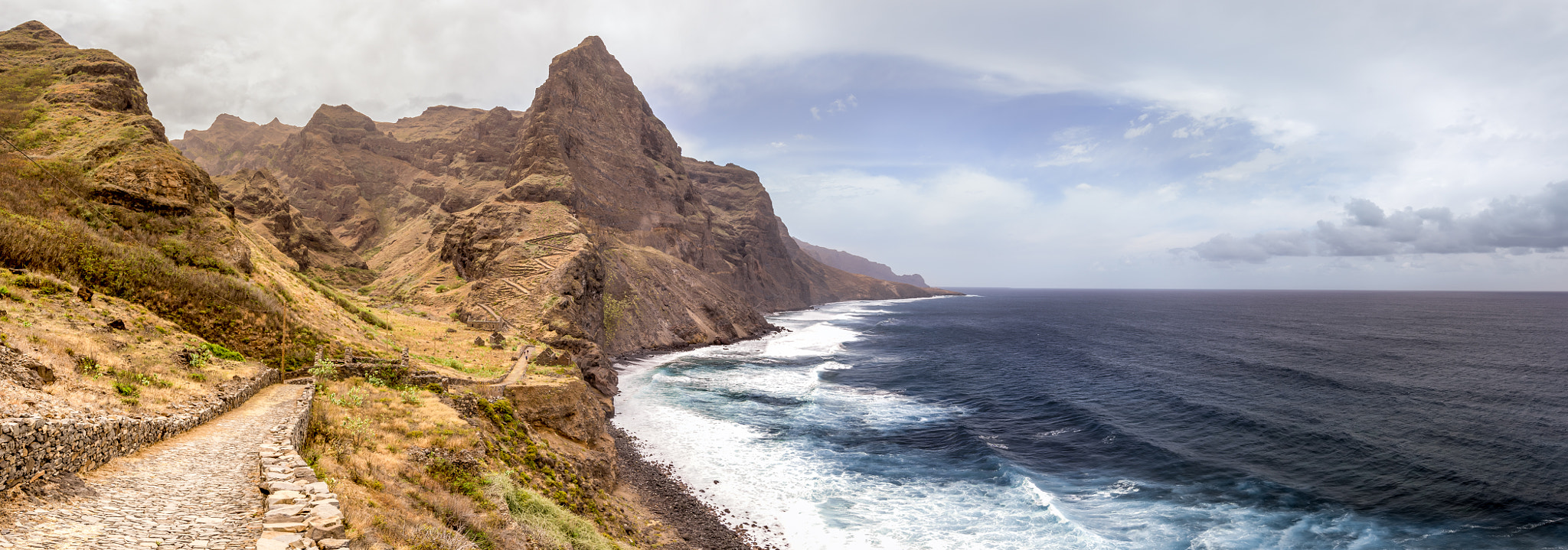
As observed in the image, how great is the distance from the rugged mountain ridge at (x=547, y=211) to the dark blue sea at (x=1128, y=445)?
39.6 ft

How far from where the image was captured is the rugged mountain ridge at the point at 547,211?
63.1 metres

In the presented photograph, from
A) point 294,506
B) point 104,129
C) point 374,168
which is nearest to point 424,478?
point 294,506

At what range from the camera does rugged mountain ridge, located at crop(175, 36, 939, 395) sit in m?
63.1

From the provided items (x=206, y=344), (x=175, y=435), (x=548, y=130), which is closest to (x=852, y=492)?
(x=175, y=435)

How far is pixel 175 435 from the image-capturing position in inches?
508

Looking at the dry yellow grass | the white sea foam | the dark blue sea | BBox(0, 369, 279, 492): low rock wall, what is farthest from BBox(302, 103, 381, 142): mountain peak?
BBox(0, 369, 279, 492): low rock wall

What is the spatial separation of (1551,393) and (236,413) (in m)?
84.8

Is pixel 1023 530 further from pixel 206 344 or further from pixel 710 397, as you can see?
pixel 206 344

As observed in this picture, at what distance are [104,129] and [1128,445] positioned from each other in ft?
202

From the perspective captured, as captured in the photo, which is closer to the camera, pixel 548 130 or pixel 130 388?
pixel 130 388

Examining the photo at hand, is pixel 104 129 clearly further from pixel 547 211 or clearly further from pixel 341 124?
pixel 341 124

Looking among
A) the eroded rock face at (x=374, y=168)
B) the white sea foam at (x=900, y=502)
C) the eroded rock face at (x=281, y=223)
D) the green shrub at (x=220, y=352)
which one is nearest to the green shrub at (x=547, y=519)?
the white sea foam at (x=900, y=502)

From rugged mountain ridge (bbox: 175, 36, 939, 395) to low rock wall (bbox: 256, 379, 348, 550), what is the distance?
36144 millimetres

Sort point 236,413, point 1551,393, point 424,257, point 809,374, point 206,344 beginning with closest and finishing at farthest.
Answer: point 236,413 → point 206,344 → point 1551,393 → point 809,374 → point 424,257
